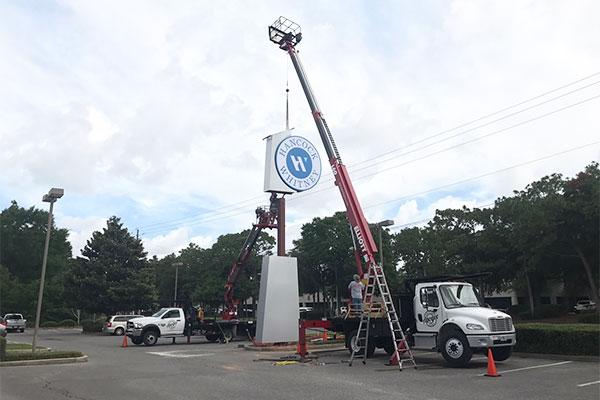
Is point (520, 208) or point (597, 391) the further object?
point (520, 208)

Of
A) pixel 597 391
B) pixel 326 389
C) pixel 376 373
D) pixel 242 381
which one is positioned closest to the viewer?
pixel 597 391

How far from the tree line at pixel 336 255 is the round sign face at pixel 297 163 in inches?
184

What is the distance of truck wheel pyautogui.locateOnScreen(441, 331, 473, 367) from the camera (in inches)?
566

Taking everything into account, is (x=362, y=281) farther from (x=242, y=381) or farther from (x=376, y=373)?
(x=242, y=381)

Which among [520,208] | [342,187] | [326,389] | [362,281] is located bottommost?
[326,389]

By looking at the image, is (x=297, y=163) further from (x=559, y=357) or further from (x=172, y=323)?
(x=559, y=357)

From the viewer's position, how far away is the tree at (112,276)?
4331 centimetres

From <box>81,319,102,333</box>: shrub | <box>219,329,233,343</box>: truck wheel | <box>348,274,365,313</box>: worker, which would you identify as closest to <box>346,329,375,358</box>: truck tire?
<box>348,274,365,313</box>: worker

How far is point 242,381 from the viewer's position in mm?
12172

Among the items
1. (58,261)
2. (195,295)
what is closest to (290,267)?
(195,295)

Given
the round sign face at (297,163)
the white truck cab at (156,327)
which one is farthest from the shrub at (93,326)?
the round sign face at (297,163)

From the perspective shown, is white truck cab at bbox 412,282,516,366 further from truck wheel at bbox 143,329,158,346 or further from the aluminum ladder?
truck wheel at bbox 143,329,158,346

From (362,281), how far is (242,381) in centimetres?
755

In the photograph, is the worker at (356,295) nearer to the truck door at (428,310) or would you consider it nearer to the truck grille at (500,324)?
the truck door at (428,310)
